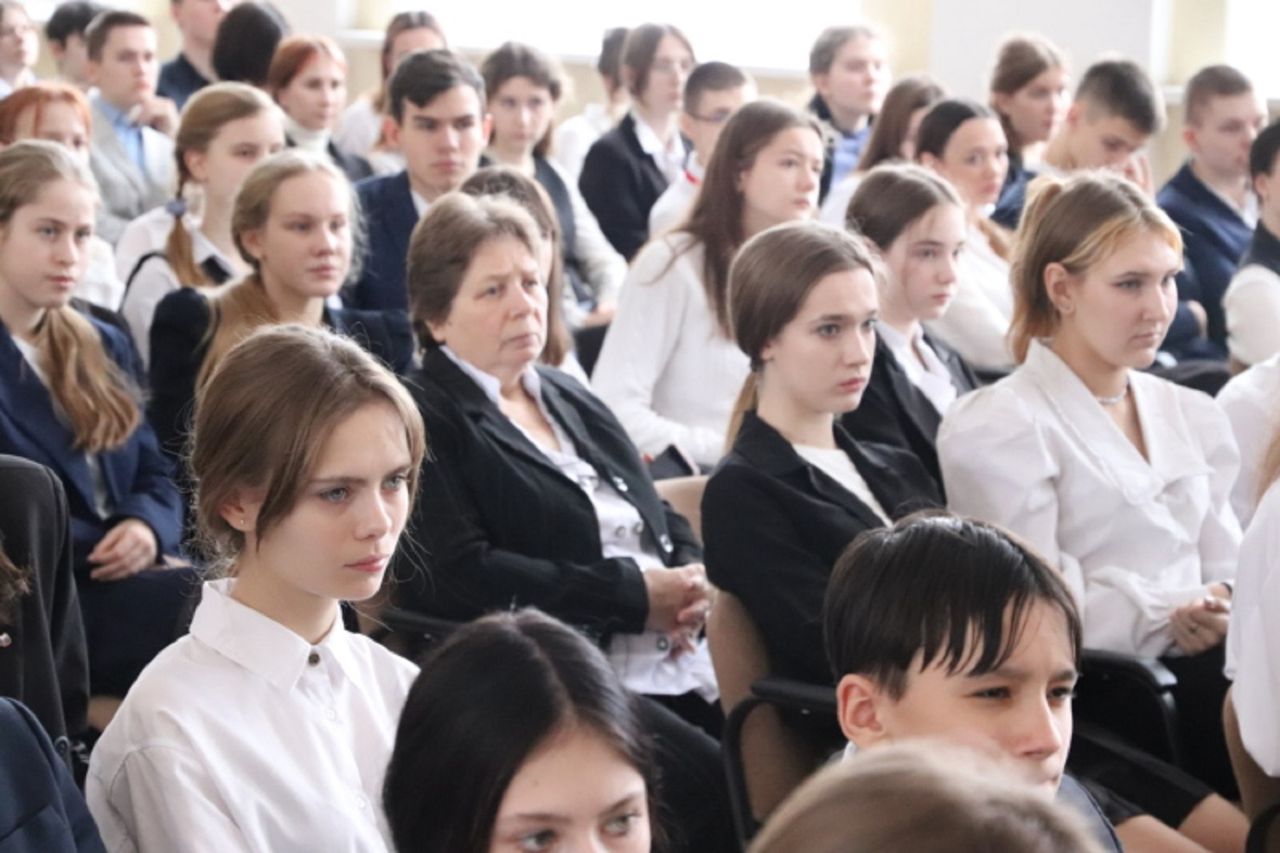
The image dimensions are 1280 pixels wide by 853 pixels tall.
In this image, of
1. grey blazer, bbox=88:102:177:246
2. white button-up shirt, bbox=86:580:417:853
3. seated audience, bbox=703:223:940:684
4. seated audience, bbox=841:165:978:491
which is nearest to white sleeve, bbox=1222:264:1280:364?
seated audience, bbox=841:165:978:491

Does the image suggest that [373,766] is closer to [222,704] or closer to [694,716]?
[222,704]

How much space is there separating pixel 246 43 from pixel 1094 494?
147 inches

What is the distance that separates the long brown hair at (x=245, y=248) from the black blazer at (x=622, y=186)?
2.27 meters

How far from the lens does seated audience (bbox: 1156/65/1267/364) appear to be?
5.03 meters

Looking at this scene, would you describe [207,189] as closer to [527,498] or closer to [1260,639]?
[527,498]

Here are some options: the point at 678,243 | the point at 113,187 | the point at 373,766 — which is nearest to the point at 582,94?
the point at 113,187

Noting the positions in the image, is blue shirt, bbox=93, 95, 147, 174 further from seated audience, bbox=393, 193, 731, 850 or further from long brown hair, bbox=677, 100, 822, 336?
seated audience, bbox=393, 193, 731, 850

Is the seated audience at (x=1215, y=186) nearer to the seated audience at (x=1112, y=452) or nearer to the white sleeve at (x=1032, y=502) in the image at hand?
the seated audience at (x=1112, y=452)

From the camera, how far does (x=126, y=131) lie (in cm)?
562

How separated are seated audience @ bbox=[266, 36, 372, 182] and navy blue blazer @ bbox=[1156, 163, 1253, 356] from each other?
7.52ft

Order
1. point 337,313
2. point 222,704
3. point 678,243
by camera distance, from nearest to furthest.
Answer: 1. point 222,704
2. point 337,313
3. point 678,243

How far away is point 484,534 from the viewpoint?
2.79m

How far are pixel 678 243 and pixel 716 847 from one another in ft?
5.47

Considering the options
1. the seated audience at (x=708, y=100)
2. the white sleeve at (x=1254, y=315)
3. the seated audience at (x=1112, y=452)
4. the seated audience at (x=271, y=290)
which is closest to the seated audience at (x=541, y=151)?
the seated audience at (x=708, y=100)
